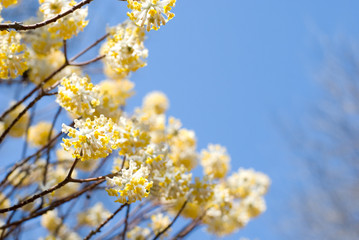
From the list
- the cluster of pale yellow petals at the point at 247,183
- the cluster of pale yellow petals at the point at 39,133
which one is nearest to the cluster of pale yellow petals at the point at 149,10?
the cluster of pale yellow petals at the point at 39,133

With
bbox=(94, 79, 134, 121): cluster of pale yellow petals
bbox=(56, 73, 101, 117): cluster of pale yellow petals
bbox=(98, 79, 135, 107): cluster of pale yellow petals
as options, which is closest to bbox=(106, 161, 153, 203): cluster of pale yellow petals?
bbox=(56, 73, 101, 117): cluster of pale yellow petals

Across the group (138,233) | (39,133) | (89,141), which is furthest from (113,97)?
(39,133)

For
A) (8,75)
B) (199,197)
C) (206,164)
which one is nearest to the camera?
(8,75)

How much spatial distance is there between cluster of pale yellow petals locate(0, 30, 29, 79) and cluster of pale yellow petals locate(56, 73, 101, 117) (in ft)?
0.92

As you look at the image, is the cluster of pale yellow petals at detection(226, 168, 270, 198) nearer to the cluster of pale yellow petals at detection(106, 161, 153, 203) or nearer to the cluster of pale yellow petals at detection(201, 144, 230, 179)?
the cluster of pale yellow petals at detection(201, 144, 230, 179)

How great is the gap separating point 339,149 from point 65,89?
680 centimetres

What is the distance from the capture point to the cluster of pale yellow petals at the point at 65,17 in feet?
7.41

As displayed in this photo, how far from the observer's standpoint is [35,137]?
371 centimetres

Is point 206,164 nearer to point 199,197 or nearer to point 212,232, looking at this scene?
point 212,232

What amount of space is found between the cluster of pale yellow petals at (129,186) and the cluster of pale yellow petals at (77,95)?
0.45m

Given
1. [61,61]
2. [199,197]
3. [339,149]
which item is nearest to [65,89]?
[199,197]

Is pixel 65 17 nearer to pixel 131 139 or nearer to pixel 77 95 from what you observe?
pixel 77 95

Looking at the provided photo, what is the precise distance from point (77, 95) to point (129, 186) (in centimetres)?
59

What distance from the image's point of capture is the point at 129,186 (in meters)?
1.75
